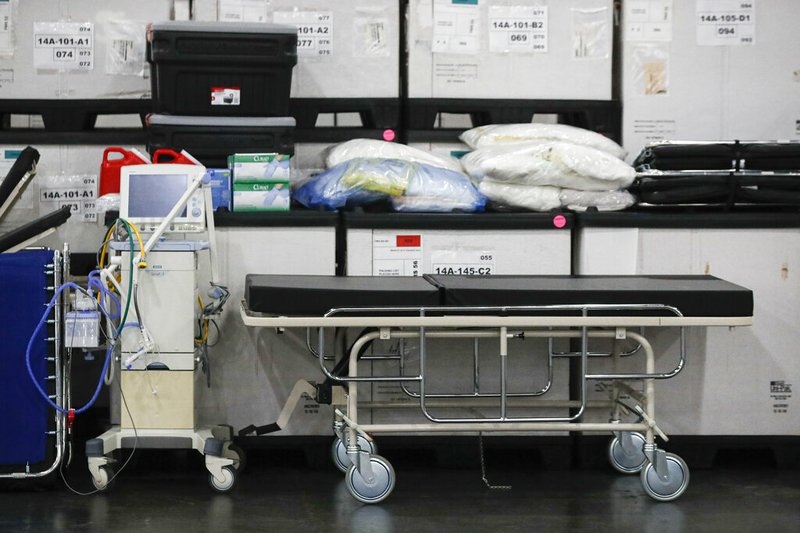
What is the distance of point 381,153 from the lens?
12.5ft

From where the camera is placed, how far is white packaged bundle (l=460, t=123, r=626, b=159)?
12.5ft

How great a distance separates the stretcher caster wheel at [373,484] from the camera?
3141 millimetres

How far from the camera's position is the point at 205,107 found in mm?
3752

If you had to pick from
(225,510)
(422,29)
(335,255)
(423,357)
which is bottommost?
(225,510)

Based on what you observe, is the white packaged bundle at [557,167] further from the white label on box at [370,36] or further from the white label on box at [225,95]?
the white label on box at [225,95]

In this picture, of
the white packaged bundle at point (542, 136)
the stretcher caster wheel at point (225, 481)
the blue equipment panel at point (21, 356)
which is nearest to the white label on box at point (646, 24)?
the white packaged bundle at point (542, 136)

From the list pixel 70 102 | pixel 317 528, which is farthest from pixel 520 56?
pixel 317 528

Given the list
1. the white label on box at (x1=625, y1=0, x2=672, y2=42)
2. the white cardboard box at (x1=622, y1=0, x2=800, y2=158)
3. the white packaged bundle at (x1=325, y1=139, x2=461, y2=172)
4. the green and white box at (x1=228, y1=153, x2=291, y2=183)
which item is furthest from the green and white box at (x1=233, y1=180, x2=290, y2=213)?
the white label on box at (x1=625, y1=0, x2=672, y2=42)

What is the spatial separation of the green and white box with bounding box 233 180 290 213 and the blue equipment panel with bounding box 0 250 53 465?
0.66 meters

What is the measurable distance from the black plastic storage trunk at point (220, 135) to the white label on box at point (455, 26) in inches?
27.0

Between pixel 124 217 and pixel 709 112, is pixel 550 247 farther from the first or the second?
pixel 124 217

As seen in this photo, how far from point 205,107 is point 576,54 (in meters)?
1.44

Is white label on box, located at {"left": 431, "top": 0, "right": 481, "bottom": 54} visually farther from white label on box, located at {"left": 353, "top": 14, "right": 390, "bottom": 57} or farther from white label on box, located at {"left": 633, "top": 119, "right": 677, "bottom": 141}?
white label on box, located at {"left": 633, "top": 119, "right": 677, "bottom": 141}

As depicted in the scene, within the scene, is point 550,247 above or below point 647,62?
below
